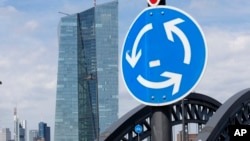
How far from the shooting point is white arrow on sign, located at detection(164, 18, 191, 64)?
17.1 feet

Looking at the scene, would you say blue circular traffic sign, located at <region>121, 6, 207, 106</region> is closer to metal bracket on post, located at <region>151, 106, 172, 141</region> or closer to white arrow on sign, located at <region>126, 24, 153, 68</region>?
white arrow on sign, located at <region>126, 24, 153, 68</region>

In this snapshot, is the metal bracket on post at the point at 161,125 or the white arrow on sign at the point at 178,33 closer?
the white arrow on sign at the point at 178,33

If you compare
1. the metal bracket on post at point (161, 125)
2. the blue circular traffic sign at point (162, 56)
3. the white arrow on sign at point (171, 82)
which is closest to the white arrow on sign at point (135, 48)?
the blue circular traffic sign at point (162, 56)

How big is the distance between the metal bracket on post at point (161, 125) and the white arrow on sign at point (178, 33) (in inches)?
19.5

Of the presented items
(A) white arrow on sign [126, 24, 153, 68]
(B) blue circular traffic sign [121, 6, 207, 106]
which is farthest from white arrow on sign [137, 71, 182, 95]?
(A) white arrow on sign [126, 24, 153, 68]

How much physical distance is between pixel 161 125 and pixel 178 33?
0.80m

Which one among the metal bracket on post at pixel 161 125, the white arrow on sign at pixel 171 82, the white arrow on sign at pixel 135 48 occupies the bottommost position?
the metal bracket on post at pixel 161 125

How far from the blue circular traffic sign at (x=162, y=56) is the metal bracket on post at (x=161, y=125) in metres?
0.12

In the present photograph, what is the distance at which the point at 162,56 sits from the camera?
5328mm

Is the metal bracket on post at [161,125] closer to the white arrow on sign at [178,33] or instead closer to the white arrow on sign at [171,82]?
the white arrow on sign at [171,82]

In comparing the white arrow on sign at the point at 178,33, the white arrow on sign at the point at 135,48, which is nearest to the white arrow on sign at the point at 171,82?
the white arrow on sign at the point at 178,33

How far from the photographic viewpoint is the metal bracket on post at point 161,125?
5.41 m

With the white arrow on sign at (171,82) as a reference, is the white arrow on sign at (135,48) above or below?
above

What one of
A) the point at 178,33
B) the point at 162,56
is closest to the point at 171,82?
the point at 162,56
